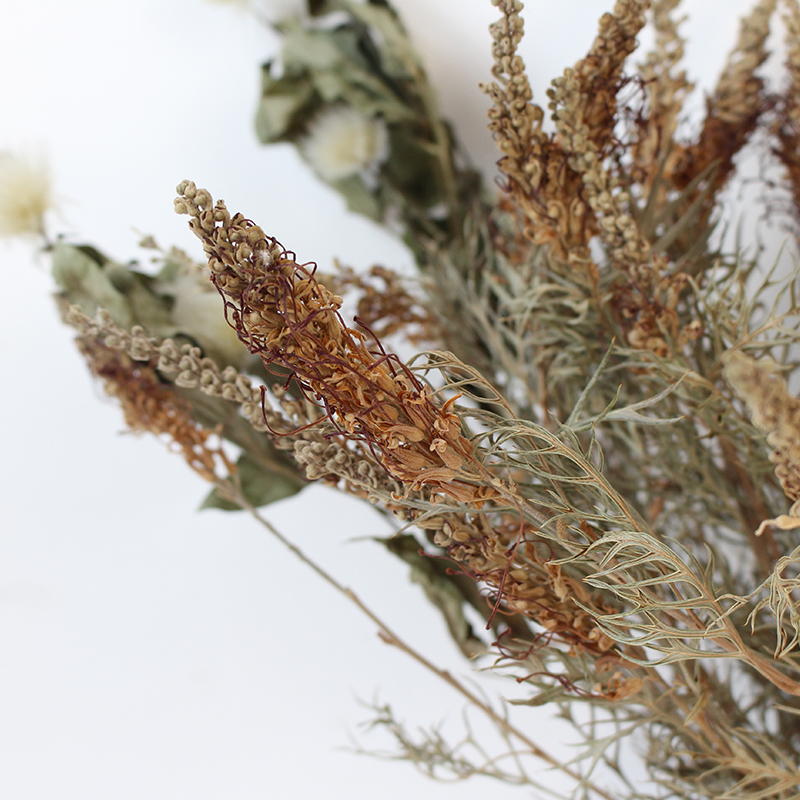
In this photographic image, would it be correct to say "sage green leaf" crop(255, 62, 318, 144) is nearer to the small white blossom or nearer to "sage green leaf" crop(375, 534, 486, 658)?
the small white blossom

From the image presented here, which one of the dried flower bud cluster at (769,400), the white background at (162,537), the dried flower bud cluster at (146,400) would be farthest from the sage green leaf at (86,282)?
the dried flower bud cluster at (769,400)

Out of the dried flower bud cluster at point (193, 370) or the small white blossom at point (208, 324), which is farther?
the small white blossom at point (208, 324)

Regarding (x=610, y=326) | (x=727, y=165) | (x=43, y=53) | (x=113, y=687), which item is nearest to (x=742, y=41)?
(x=727, y=165)

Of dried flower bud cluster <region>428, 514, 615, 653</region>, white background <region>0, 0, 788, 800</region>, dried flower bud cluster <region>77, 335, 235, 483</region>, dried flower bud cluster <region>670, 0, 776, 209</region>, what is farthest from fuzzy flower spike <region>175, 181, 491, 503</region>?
white background <region>0, 0, 788, 800</region>

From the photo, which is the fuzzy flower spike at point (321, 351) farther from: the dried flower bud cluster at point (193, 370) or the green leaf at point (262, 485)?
the green leaf at point (262, 485)

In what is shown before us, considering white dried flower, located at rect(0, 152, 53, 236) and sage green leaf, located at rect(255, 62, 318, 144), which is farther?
sage green leaf, located at rect(255, 62, 318, 144)

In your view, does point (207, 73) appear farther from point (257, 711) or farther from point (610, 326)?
point (257, 711)
